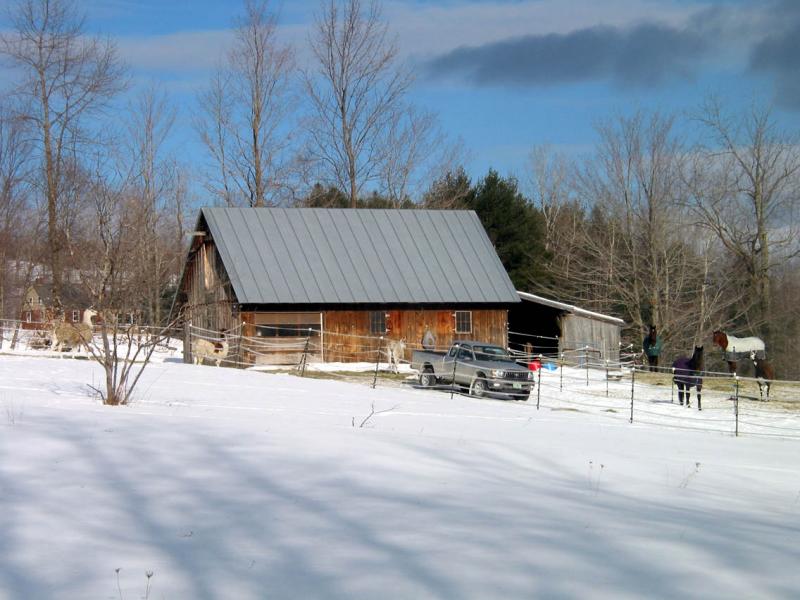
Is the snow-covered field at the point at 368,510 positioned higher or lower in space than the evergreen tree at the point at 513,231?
lower

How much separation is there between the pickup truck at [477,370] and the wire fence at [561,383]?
0.04 m

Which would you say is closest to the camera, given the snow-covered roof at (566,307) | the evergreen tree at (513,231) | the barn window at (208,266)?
the snow-covered roof at (566,307)

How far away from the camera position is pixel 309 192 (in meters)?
56.6

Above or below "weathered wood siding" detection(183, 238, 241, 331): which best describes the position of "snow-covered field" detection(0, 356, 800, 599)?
below

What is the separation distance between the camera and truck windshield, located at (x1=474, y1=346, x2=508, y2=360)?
1016 inches

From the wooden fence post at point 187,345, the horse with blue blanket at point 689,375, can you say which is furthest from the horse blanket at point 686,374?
the wooden fence post at point 187,345

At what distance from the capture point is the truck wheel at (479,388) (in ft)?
80.9

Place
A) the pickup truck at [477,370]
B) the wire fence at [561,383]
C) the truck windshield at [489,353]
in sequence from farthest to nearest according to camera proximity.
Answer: the truck windshield at [489,353]
the pickup truck at [477,370]
the wire fence at [561,383]

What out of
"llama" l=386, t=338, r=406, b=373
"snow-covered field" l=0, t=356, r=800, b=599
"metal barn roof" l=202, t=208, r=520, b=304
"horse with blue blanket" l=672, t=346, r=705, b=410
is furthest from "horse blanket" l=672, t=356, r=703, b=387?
"metal barn roof" l=202, t=208, r=520, b=304

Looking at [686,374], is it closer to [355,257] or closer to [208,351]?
[208,351]

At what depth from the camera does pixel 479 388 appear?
979 inches

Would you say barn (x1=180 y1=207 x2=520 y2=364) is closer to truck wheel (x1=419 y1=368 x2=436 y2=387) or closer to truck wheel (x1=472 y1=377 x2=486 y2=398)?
truck wheel (x1=419 y1=368 x2=436 y2=387)

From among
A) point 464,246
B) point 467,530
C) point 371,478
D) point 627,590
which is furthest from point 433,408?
point 464,246

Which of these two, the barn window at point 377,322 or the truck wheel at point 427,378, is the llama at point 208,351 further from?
the truck wheel at point 427,378
